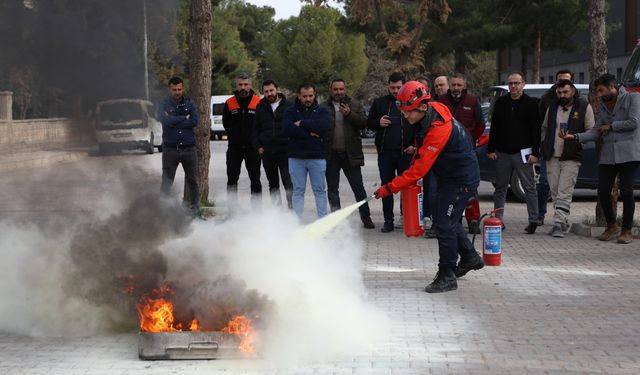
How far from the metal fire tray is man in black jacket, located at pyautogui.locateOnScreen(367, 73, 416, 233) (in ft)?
21.0

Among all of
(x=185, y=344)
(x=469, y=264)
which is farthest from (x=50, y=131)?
(x=469, y=264)

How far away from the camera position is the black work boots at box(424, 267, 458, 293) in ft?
28.6

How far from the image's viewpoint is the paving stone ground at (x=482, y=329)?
6.25 meters

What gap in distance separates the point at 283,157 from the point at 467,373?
25.5 feet

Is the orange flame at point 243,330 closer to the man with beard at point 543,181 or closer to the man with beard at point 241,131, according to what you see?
the man with beard at point 241,131

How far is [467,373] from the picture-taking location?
6086mm

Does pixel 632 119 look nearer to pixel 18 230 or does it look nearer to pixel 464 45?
pixel 18 230

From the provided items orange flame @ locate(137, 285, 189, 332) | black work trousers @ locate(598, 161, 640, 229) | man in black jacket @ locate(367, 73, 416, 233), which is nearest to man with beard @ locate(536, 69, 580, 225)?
black work trousers @ locate(598, 161, 640, 229)

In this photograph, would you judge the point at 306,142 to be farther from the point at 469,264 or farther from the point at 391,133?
the point at 469,264

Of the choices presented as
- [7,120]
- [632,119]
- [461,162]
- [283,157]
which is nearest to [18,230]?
[7,120]

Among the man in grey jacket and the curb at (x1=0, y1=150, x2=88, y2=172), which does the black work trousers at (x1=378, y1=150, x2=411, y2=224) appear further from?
the curb at (x1=0, y1=150, x2=88, y2=172)

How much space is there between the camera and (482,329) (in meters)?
7.30

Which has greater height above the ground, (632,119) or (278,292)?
(632,119)

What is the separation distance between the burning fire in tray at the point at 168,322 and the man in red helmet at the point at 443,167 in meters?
2.25
